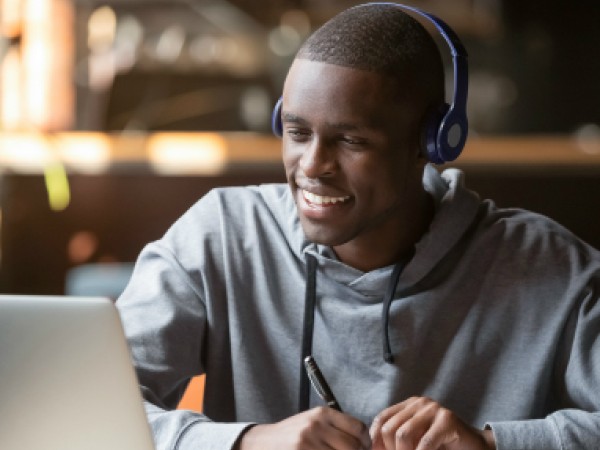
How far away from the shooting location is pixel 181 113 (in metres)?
4.56

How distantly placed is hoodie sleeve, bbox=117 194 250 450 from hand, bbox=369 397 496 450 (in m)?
0.29

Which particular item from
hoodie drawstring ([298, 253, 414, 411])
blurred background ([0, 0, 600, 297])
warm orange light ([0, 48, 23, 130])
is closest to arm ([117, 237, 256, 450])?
hoodie drawstring ([298, 253, 414, 411])

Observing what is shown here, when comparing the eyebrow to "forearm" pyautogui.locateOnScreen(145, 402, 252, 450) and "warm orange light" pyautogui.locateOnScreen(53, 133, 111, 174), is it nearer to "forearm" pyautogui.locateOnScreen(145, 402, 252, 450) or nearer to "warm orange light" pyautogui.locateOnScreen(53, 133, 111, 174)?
"forearm" pyautogui.locateOnScreen(145, 402, 252, 450)

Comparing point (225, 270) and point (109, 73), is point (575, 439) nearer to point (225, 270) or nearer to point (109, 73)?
point (225, 270)

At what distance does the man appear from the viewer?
1.22 m

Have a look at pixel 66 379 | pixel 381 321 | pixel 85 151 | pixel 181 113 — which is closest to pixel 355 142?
pixel 381 321

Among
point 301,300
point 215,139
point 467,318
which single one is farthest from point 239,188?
point 215,139

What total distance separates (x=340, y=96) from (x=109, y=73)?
11.0 feet

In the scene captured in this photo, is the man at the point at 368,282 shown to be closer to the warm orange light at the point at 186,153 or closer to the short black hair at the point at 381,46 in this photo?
the short black hair at the point at 381,46

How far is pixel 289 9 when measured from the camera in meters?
4.46

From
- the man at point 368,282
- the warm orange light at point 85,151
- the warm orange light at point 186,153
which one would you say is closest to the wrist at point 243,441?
the man at point 368,282

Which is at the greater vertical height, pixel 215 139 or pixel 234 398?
pixel 234 398

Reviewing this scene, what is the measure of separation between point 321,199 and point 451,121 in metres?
0.18

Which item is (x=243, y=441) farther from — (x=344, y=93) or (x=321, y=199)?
(x=344, y=93)
